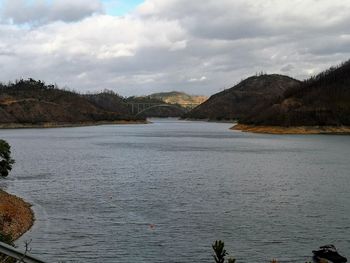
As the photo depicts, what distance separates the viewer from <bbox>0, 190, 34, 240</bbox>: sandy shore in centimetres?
2691

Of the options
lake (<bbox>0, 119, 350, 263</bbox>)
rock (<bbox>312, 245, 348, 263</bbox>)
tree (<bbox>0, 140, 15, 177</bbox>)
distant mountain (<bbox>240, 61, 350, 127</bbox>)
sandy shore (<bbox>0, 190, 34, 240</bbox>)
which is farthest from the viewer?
distant mountain (<bbox>240, 61, 350, 127</bbox>)

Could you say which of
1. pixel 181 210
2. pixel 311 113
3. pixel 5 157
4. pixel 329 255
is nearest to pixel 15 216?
pixel 181 210

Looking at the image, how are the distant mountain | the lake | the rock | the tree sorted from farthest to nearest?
the distant mountain < the tree < the lake < the rock

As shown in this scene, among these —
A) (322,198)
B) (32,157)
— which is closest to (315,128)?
(32,157)

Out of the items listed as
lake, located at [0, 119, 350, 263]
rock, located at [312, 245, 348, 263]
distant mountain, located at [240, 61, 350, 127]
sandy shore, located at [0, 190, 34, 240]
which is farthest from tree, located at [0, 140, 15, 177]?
distant mountain, located at [240, 61, 350, 127]

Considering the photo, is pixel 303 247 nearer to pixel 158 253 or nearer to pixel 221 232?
pixel 221 232

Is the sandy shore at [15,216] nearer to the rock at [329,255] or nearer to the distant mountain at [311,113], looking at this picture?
the rock at [329,255]

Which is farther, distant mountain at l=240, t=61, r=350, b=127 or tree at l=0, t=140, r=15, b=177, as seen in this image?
distant mountain at l=240, t=61, r=350, b=127

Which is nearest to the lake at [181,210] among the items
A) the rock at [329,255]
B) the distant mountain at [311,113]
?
the rock at [329,255]

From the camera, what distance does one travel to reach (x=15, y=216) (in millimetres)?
30172

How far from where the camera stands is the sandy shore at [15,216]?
26.9 m

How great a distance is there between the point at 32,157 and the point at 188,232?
56648 mm

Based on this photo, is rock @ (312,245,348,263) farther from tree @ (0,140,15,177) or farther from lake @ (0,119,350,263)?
tree @ (0,140,15,177)

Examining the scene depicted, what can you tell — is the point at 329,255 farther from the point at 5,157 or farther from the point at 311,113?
the point at 311,113
